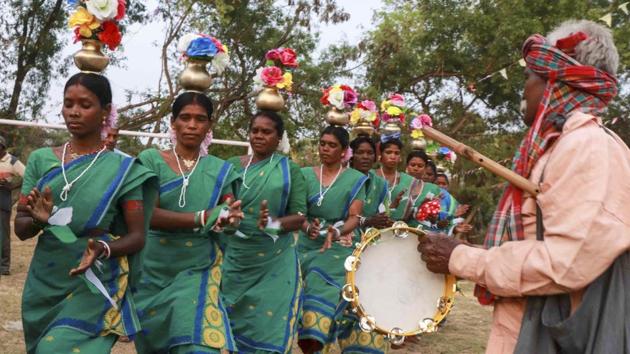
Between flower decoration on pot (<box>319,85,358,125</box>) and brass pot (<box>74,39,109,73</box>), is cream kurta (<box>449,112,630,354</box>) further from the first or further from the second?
flower decoration on pot (<box>319,85,358,125</box>)

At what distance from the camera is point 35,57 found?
1973cm

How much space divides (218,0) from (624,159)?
51.1ft

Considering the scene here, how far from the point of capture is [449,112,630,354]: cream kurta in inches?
112

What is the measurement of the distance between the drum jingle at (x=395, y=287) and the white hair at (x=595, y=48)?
1.30 metres

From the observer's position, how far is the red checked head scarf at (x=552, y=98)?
10.2 feet

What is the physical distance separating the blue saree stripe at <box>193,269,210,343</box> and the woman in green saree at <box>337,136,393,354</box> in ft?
7.75

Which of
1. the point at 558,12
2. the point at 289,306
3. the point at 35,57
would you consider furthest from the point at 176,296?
the point at 558,12

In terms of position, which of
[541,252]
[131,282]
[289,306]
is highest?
[541,252]

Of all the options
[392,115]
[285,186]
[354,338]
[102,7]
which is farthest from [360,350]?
[102,7]

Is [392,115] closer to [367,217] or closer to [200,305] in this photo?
[367,217]

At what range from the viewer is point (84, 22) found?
447 cm

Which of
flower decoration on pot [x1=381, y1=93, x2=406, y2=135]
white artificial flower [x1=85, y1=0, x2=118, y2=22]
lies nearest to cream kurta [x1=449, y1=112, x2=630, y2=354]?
white artificial flower [x1=85, y1=0, x2=118, y2=22]

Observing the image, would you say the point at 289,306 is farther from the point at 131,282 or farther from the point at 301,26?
the point at 301,26

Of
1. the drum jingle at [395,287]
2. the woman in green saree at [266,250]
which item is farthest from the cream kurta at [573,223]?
the woman in green saree at [266,250]
